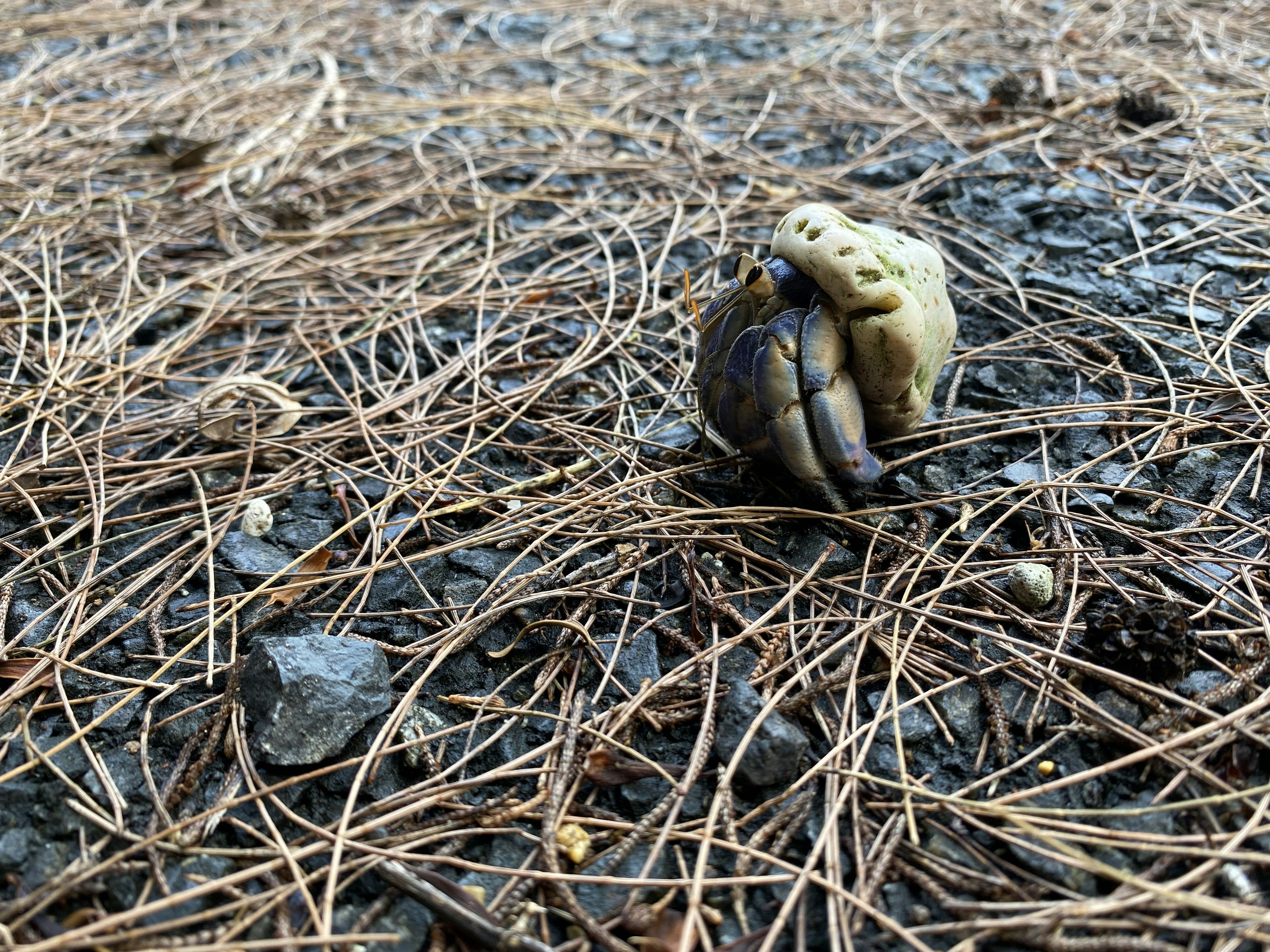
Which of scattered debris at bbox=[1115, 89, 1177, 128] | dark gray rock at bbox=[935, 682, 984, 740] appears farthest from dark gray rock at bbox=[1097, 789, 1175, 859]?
scattered debris at bbox=[1115, 89, 1177, 128]

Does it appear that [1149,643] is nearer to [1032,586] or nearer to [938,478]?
[1032,586]

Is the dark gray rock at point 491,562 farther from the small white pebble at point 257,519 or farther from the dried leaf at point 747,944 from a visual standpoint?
the dried leaf at point 747,944

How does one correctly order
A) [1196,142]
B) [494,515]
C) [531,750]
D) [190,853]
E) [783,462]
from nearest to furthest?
[190,853]
[531,750]
[783,462]
[494,515]
[1196,142]

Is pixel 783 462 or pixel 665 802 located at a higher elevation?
pixel 783 462

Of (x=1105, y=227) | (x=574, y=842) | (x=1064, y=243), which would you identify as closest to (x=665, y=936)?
(x=574, y=842)

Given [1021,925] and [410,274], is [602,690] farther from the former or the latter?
[410,274]

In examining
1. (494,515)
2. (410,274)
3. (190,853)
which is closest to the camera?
(190,853)

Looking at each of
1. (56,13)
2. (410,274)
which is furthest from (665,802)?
(56,13)
